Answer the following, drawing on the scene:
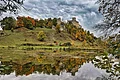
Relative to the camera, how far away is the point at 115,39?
10.5 metres

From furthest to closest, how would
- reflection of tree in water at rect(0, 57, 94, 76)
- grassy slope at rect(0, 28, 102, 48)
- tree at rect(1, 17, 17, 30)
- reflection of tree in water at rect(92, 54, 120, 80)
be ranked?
grassy slope at rect(0, 28, 102, 48) → reflection of tree in water at rect(0, 57, 94, 76) → reflection of tree in water at rect(92, 54, 120, 80) → tree at rect(1, 17, 17, 30)

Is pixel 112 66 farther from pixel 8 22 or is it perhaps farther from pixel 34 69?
pixel 8 22

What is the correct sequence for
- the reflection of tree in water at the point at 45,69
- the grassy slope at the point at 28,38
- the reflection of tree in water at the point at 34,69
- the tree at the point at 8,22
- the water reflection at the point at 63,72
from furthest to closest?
the grassy slope at the point at 28,38
the reflection of tree in water at the point at 45,69
the reflection of tree in water at the point at 34,69
the water reflection at the point at 63,72
the tree at the point at 8,22

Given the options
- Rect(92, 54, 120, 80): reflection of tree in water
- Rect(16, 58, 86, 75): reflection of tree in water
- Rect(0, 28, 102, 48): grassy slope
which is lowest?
Rect(0, 28, 102, 48): grassy slope

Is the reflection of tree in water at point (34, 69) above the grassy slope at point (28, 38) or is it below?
above

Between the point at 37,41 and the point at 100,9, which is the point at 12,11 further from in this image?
the point at 37,41

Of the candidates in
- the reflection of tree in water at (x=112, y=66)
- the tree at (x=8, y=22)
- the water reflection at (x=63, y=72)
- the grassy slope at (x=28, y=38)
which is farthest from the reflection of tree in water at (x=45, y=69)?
the grassy slope at (x=28, y=38)

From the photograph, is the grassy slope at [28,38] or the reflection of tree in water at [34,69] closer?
the reflection of tree in water at [34,69]

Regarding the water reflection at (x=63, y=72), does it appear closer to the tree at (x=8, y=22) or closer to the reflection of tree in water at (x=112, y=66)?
the reflection of tree in water at (x=112, y=66)

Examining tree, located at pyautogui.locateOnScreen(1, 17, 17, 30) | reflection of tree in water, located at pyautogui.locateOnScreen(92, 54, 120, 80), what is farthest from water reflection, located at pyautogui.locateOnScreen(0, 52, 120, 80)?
tree, located at pyautogui.locateOnScreen(1, 17, 17, 30)

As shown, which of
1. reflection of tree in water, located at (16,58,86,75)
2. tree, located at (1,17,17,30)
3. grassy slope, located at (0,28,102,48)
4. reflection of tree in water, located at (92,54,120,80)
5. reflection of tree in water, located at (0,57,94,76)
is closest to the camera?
tree, located at (1,17,17,30)

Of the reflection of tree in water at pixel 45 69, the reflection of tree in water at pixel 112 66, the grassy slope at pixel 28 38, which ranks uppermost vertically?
the reflection of tree in water at pixel 112 66

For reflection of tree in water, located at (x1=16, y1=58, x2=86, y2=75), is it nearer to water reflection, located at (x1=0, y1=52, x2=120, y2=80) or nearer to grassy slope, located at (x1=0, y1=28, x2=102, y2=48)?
water reflection, located at (x1=0, y1=52, x2=120, y2=80)

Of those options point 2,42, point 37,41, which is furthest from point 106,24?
point 37,41
